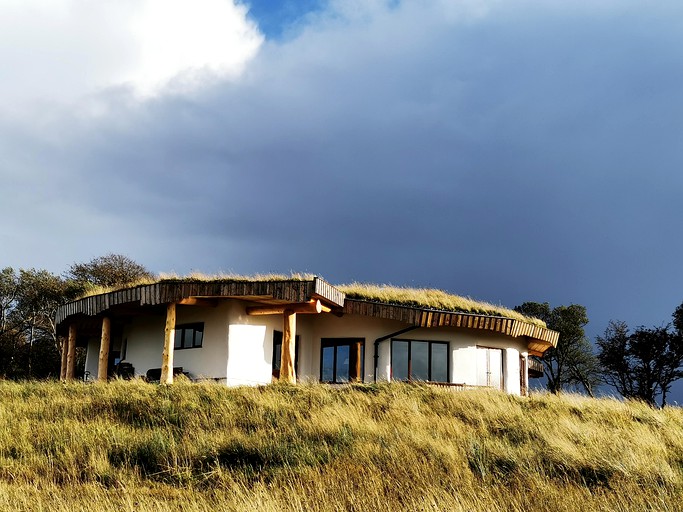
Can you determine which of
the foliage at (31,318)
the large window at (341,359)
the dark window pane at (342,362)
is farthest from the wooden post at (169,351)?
the foliage at (31,318)

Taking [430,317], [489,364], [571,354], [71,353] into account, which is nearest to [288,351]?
[430,317]

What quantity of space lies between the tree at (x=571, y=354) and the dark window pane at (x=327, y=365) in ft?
78.5

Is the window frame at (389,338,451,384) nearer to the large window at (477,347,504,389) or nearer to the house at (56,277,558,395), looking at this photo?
the house at (56,277,558,395)

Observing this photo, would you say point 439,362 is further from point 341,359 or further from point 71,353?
point 71,353

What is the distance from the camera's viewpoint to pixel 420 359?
22984 mm

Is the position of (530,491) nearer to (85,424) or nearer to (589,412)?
(589,412)

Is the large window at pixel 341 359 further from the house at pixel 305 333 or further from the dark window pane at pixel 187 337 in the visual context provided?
the dark window pane at pixel 187 337

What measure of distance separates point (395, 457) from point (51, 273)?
36.2m

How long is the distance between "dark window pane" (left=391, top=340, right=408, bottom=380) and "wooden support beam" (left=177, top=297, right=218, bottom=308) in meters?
5.75

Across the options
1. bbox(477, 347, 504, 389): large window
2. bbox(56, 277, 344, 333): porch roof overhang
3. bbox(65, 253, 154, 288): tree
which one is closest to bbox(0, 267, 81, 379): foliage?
bbox(65, 253, 154, 288): tree

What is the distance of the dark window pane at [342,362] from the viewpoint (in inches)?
909

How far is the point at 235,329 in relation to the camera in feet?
69.8

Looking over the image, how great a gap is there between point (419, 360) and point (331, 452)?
1219 centimetres

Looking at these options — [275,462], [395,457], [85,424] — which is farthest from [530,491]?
[85,424]
